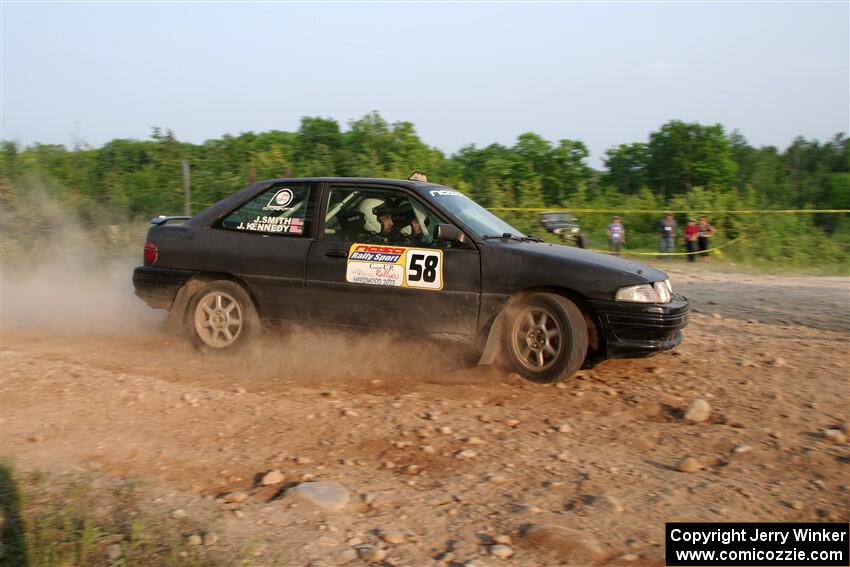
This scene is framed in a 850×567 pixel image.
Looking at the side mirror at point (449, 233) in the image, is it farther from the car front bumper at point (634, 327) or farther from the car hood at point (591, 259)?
the car front bumper at point (634, 327)

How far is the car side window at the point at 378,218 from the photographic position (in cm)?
615

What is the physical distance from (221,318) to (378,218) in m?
1.70

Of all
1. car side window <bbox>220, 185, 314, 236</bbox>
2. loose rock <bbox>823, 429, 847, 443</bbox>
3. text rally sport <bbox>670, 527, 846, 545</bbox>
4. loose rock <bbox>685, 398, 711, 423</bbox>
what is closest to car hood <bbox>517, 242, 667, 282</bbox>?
loose rock <bbox>685, 398, 711, 423</bbox>

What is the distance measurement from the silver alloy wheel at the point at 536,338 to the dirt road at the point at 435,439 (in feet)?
0.78

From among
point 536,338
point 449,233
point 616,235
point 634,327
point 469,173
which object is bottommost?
point 536,338

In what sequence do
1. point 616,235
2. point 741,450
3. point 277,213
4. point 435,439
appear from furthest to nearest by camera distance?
point 616,235 → point 277,213 → point 435,439 → point 741,450

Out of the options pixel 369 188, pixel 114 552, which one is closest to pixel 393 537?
pixel 114 552

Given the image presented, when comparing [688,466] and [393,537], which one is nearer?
[393,537]

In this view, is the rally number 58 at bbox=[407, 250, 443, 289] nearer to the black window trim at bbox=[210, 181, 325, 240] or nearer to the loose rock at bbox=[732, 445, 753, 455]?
the black window trim at bbox=[210, 181, 325, 240]

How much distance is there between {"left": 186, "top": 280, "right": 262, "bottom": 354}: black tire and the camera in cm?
663

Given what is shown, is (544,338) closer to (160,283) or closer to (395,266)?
(395,266)

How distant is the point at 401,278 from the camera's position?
604cm

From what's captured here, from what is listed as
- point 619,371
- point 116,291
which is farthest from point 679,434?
point 116,291

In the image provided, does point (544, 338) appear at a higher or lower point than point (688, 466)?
higher
